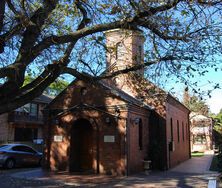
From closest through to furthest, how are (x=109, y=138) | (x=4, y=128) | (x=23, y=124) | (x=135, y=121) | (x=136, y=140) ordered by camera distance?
(x=109, y=138) → (x=135, y=121) → (x=136, y=140) → (x=4, y=128) → (x=23, y=124)

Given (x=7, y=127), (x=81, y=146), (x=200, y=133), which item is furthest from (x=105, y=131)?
(x=200, y=133)

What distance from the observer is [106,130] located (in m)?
17.2

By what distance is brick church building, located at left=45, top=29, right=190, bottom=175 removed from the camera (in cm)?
1672

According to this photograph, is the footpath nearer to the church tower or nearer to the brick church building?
the brick church building

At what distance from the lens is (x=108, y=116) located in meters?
17.2

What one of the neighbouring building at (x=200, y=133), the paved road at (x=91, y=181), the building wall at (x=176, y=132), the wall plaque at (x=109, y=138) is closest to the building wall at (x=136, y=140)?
the wall plaque at (x=109, y=138)

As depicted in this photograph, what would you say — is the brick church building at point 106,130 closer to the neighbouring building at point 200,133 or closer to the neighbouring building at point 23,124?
the neighbouring building at point 23,124

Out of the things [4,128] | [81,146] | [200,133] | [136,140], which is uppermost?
[4,128]

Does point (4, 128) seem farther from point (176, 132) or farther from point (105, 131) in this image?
point (105, 131)

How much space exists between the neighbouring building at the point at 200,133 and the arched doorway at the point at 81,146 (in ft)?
95.5

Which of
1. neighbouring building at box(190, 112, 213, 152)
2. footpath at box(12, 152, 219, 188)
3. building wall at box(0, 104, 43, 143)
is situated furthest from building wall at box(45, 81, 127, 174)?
neighbouring building at box(190, 112, 213, 152)

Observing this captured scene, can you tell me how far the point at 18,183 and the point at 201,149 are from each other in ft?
118

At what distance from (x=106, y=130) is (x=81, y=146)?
101 inches

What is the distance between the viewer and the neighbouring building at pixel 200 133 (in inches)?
1763
